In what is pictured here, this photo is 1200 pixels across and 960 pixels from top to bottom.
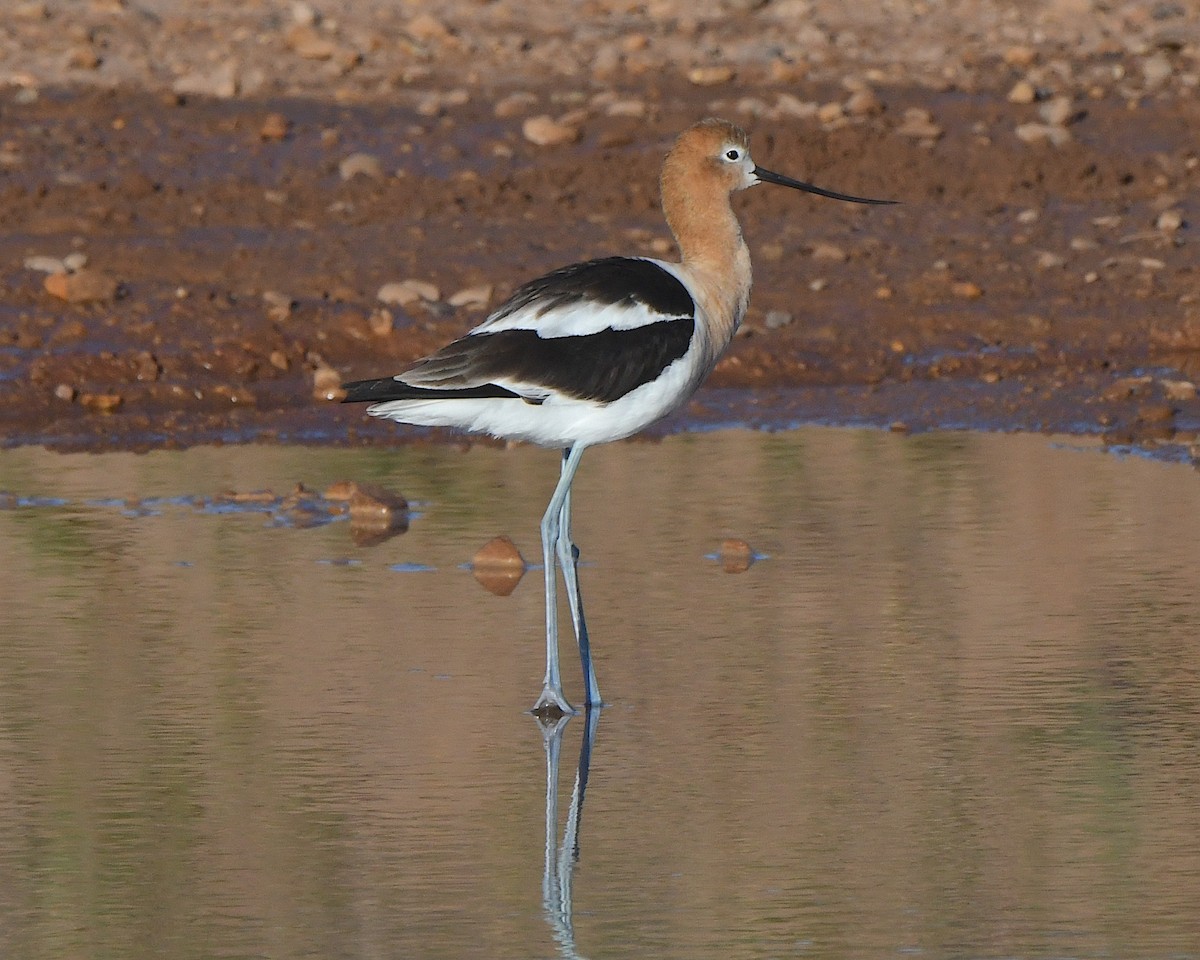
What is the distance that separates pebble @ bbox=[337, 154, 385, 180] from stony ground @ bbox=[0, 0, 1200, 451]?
2 cm

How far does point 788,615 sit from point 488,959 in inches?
98.3

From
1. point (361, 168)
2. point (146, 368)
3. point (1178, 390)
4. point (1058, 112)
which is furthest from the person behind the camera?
point (1058, 112)

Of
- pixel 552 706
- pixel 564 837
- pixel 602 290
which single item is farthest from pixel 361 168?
pixel 564 837

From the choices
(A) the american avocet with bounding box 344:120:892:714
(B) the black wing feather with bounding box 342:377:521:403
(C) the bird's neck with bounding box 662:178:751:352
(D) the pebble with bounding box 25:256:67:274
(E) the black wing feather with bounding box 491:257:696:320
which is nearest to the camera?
(B) the black wing feather with bounding box 342:377:521:403

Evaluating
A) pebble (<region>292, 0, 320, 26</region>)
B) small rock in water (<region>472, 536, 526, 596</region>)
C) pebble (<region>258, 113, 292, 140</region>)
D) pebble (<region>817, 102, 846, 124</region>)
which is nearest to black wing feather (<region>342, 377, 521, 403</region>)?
small rock in water (<region>472, 536, 526, 596</region>)

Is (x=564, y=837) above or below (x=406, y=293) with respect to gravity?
below

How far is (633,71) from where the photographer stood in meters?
13.4

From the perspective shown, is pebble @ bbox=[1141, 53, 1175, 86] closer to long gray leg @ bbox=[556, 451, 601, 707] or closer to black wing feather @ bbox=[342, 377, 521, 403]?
long gray leg @ bbox=[556, 451, 601, 707]

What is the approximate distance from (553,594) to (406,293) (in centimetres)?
482

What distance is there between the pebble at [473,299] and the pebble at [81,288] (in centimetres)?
142

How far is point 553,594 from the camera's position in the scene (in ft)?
19.7

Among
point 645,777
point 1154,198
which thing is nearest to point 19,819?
point 645,777

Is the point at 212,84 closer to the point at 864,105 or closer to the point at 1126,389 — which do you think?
the point at 864,105

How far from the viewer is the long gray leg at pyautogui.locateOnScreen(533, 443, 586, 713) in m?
5.69
